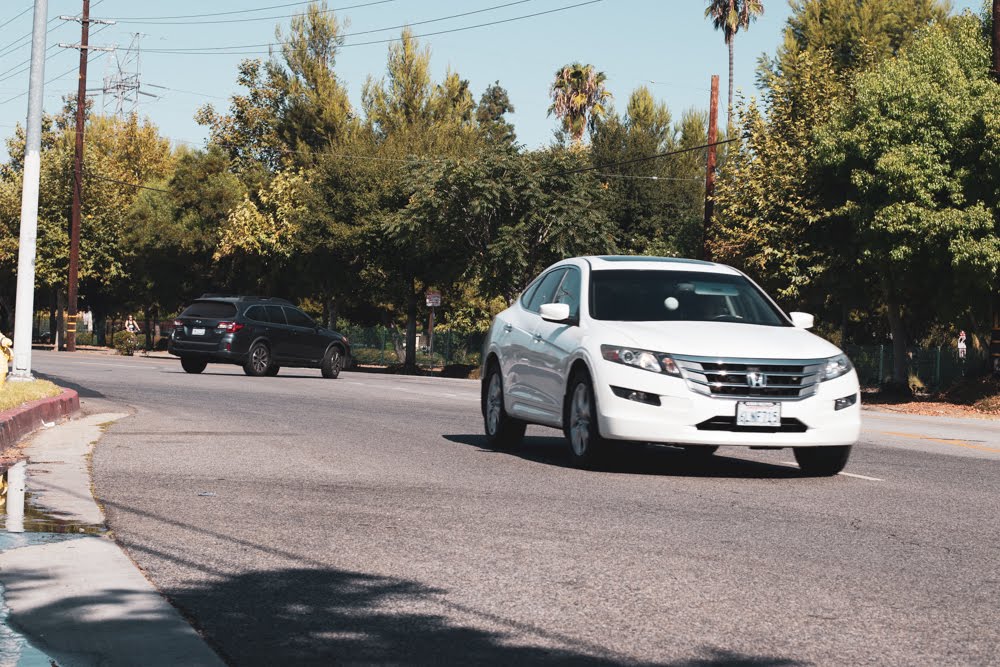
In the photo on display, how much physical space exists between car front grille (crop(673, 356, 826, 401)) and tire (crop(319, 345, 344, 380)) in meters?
23.2

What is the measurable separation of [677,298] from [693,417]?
186 cm

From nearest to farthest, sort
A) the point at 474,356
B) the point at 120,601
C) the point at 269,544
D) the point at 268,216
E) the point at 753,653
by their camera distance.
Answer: the point at 753,653
the point at 120,601
the point at 269,544
the point at 474,356
the point at 268,216

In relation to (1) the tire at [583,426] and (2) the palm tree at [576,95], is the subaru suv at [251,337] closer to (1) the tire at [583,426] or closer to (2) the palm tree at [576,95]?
(1) the tire at [583,426]

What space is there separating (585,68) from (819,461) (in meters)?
68.8

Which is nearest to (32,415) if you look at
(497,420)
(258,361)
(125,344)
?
(497,420)

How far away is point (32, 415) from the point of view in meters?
13.8

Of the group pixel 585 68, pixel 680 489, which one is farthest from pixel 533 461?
pixel 585 68

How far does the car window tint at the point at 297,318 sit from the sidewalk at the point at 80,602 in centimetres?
2444

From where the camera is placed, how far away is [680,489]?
9.92 m

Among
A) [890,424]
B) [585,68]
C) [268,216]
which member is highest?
[585,68]

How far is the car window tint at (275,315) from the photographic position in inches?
1268

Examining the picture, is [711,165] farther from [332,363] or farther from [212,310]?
[212,310]

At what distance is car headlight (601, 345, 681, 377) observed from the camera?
1058 centimetres

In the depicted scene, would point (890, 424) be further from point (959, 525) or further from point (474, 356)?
point (474, 356)
